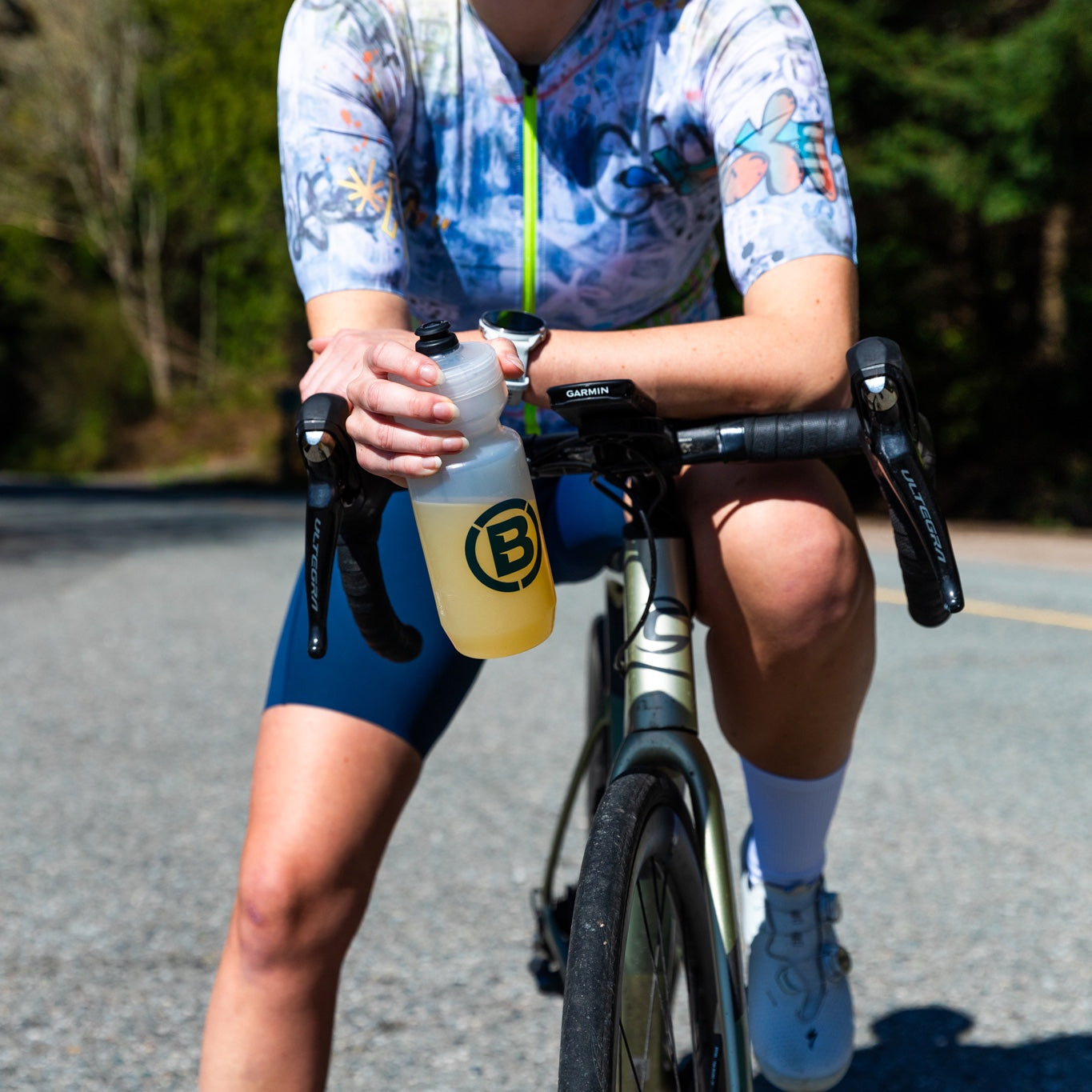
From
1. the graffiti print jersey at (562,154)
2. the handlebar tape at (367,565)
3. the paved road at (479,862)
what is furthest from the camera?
the paved road at (479,862)

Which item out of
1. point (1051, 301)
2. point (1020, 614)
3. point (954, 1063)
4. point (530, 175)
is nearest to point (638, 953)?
point (530, 175)

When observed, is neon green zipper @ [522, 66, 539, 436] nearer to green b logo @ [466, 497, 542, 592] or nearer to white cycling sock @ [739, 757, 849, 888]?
green b logo @ [466, 497, 542, 592]

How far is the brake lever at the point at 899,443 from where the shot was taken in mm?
1221

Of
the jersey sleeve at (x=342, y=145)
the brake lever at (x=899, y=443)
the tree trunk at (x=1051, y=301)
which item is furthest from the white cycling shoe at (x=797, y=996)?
the tree trunk at (x=1051, y=301)

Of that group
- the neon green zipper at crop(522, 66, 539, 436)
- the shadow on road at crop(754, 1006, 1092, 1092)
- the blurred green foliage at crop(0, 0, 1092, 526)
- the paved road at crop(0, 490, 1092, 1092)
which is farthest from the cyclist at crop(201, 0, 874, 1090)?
the blurred green foliage at crop(0, 0, 1092, 526)

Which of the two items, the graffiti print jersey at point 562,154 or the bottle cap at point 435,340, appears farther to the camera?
the graffiti print jersey at point 562,154

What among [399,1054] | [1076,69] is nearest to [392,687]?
[399,1054]

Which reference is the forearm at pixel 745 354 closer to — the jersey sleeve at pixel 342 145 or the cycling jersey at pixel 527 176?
the cycling jersey at pixel 527 176

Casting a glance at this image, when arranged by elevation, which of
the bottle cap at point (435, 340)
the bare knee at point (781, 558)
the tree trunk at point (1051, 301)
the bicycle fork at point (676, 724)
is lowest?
the bicycle fork at point (676, 724)

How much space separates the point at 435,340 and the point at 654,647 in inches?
20.1

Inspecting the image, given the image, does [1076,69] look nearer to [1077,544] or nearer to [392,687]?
[1077,544]

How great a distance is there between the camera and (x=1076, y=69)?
502 inches

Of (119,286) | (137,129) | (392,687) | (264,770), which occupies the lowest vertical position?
(264,770)

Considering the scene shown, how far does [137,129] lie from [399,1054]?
105 feet
